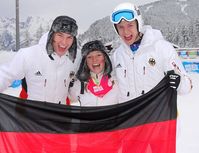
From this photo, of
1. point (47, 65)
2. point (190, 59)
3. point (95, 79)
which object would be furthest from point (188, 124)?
point (190, 59)

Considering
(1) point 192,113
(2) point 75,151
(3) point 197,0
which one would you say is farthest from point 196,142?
(3) point 197,0

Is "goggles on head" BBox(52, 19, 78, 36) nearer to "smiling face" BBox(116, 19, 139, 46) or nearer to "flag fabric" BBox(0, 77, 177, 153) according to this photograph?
"smiling face" BBox(116, 19, 139, 46)

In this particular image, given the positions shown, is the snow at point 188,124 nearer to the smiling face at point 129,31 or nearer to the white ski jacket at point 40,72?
the smiling face at point 129,31

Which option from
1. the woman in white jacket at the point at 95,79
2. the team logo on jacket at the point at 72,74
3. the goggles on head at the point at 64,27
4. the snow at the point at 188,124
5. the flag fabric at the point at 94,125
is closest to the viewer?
the flag fabric at the point at 94,125

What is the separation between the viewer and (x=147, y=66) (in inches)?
133

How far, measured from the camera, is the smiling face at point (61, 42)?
349cm

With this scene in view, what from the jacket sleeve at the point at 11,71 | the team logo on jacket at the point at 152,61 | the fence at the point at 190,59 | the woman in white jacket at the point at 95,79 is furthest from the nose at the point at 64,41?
the fence at the point at 190,59

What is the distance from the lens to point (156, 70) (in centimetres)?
337

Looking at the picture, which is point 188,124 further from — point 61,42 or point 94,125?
point 61,42

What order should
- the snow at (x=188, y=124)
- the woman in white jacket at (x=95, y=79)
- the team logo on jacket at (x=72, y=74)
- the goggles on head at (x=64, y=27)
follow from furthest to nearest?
the snow at (x=188, y=124) → the team logo on jacket at (x=72, y=74) → the woman in white jacket at (x=95, y=79) → the goggles on head at (x=64, y=27)

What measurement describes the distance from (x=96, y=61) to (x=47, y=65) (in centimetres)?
50

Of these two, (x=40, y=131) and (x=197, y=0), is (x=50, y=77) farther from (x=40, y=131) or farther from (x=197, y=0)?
(x=197, y=0)

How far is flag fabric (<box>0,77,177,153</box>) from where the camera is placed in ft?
10.6

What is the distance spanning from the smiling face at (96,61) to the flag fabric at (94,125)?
1.56 ft
